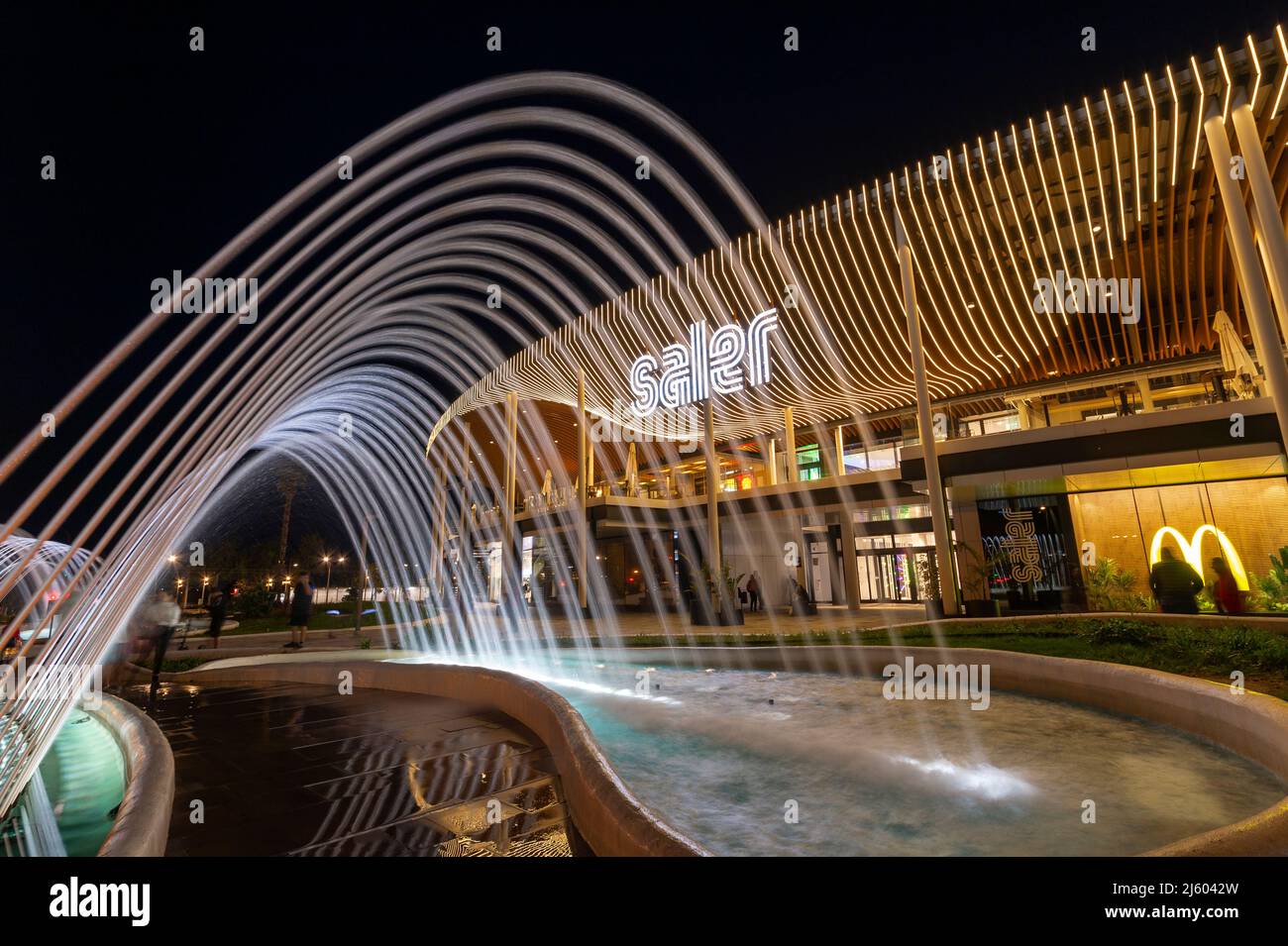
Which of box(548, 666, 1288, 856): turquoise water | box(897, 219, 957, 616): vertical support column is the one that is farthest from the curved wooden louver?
box(548, 666, 1288, 856): turquoise water

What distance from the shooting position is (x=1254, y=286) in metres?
11.9

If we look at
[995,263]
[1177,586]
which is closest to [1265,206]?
[1177,586]

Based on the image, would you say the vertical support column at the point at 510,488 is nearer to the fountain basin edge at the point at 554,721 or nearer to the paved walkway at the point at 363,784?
A: the fountain basin edge at the point at 554,721

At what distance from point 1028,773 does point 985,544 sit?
16353 mm

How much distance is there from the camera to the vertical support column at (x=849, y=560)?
85.3ft

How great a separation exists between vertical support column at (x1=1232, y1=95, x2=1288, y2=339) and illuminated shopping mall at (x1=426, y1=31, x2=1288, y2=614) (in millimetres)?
77

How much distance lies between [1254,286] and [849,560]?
16972 millimetres

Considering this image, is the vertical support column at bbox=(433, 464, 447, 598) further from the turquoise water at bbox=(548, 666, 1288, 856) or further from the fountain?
the turquoise water at bbox=(548, 666, 1288, 856)

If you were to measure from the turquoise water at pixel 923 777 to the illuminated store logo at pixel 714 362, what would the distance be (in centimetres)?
1735

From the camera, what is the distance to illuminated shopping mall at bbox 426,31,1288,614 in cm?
1598

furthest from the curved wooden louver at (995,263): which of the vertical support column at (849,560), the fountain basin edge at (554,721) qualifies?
the fountain basin edge at (554,721)
